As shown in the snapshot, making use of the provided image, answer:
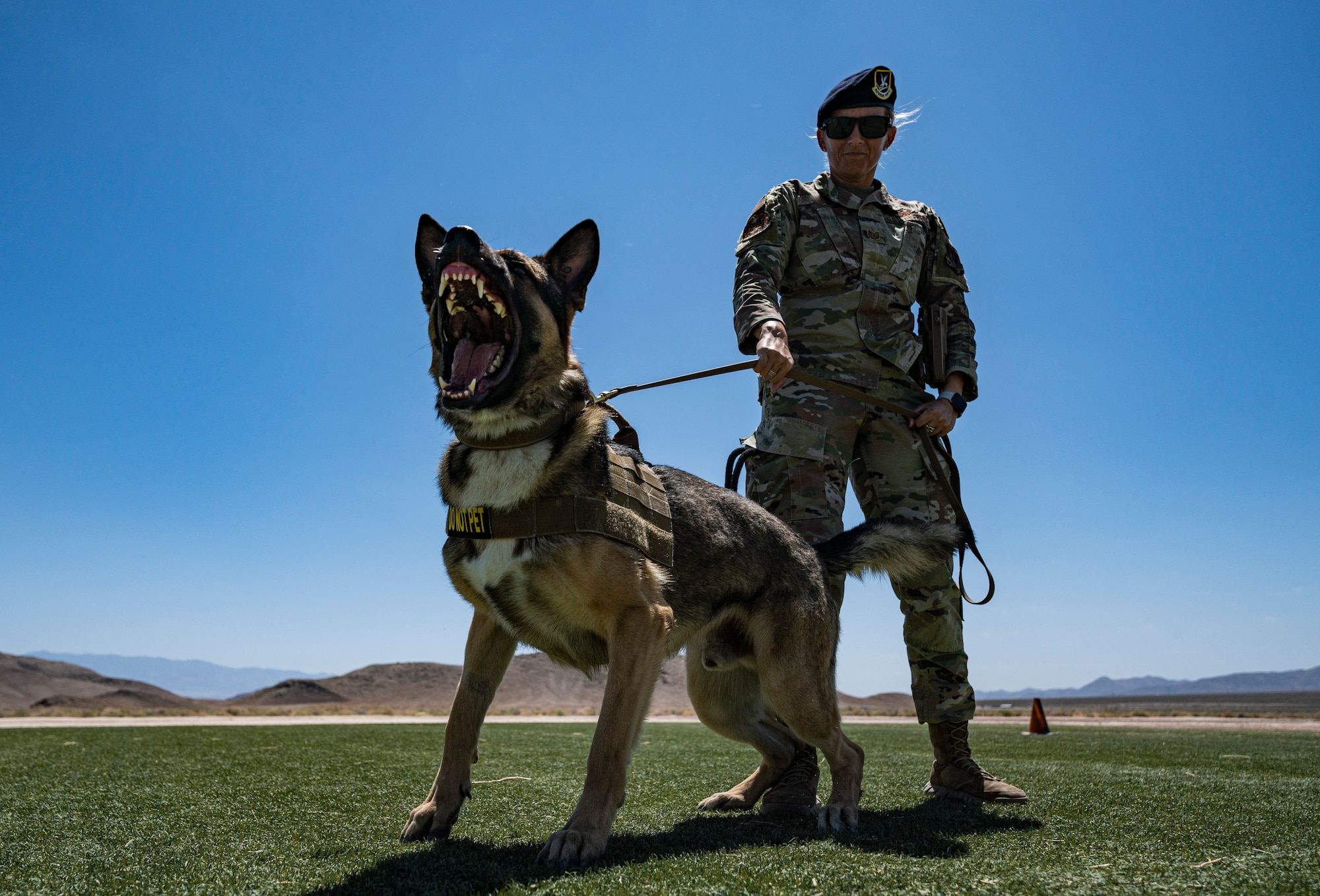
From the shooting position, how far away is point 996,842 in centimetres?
276

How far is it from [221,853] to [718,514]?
7.28ft

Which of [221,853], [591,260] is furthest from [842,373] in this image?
[221,853]

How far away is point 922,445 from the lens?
14.1 ft

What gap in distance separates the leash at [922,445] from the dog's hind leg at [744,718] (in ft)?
3.65

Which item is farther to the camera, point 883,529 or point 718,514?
point 883,529

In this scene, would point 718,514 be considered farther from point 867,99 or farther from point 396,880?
point 867,99

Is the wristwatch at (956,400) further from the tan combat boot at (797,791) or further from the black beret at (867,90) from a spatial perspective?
the tan combat boot at (797,791)

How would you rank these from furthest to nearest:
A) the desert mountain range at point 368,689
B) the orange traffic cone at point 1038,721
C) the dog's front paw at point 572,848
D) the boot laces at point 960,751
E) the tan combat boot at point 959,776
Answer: the desert mountain range at point 368,689, the orange traffic cone at point 1038,721, the boot laces at point 960,751, the tan combat boot at point 959,776, the dog's front paw at point 572,848

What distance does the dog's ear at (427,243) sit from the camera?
10.5 ft

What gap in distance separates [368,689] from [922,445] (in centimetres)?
4469

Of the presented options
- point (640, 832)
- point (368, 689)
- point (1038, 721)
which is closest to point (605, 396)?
point (640, 832)

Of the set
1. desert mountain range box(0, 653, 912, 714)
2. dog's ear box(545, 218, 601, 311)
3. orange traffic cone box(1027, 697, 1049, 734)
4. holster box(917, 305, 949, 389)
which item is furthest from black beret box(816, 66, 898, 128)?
desert mountain range box(0, 653, 912, 714)

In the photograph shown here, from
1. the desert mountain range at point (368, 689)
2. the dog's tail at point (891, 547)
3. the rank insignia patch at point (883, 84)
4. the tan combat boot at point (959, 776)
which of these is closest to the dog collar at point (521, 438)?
the dog's tail at point (891, 547)

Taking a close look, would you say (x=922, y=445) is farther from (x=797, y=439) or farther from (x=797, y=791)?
(x=797, y=791)
